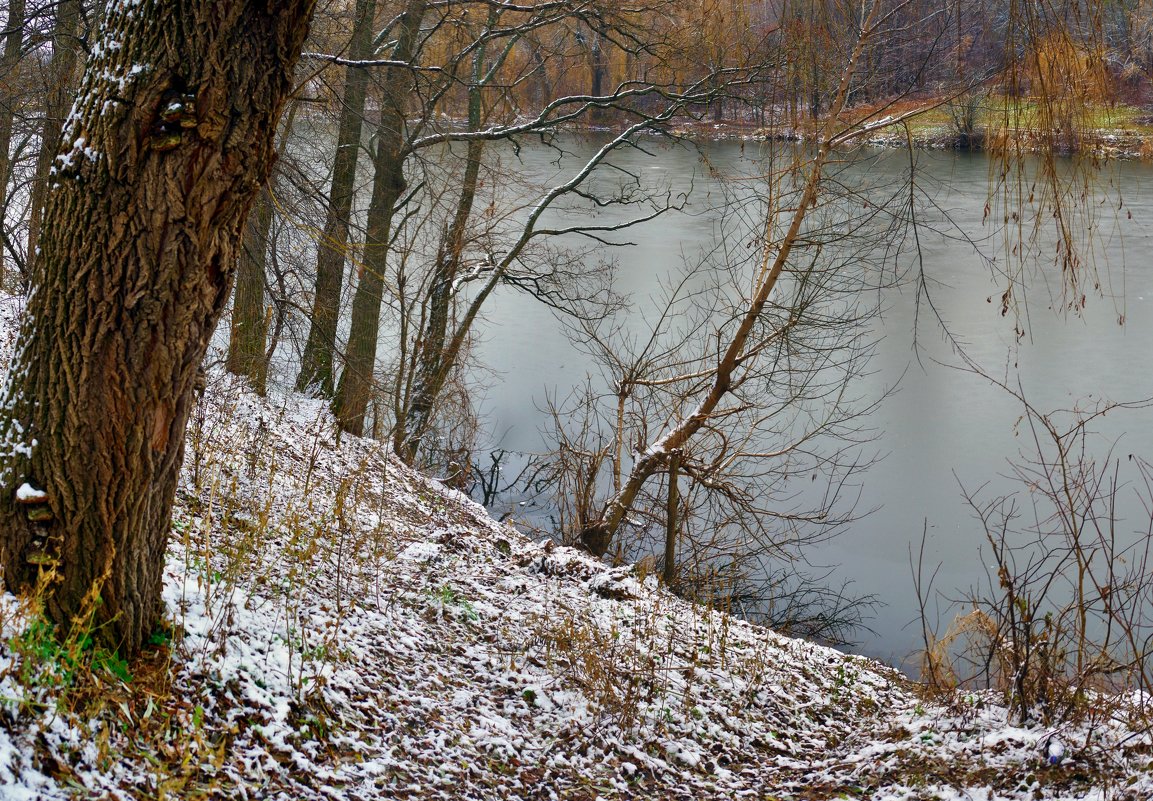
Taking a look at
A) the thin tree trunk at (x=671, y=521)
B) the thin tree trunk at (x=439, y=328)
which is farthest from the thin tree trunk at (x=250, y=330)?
the thin tree trunk at (x=671, y=521)

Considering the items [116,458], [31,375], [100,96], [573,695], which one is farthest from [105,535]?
[573,695]

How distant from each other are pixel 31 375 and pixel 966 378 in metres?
13.6

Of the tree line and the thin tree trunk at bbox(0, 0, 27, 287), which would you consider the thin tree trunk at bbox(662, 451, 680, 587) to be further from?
the thin tree trunk at bbox(0, 0, 27, 287)

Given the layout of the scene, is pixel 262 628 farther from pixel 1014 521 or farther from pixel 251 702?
pixel 1014 521

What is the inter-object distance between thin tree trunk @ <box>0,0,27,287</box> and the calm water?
7.22 m

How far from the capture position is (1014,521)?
10.3 metres

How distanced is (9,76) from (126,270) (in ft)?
21.6

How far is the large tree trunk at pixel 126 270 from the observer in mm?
2750

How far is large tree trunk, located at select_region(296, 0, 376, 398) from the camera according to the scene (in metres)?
9.30

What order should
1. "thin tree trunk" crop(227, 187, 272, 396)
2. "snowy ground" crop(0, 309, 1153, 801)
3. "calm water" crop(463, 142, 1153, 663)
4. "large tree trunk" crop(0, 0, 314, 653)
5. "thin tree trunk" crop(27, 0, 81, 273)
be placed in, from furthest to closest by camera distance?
1. "calm water" crop(463, 142, 1153, 663)
2. "thin tree trunk" crop(227, 187, 272, 396)
3. "thin tree trunk" crop(27, 0, 81, 273)
4. "snowy ground" crop(0, 309, 1153, 801)
5. "large tree trunk" crop(0, 0, 314, 653)

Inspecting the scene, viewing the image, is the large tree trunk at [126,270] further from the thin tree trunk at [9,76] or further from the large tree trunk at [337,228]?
the large tree trunk at [337,228]

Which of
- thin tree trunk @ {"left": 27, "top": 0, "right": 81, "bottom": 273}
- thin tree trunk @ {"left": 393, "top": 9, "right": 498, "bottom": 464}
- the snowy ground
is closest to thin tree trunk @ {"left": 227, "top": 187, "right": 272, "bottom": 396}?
thin tree trunk @ {"left": 27, "top": 0, "right": 81, "bottom": 273}

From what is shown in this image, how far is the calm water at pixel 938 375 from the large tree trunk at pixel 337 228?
3.33 m

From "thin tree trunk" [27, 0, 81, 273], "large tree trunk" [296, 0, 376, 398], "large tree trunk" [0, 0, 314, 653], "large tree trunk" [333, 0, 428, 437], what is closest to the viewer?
"large tree trunk" [0, 0, 314, 653]
